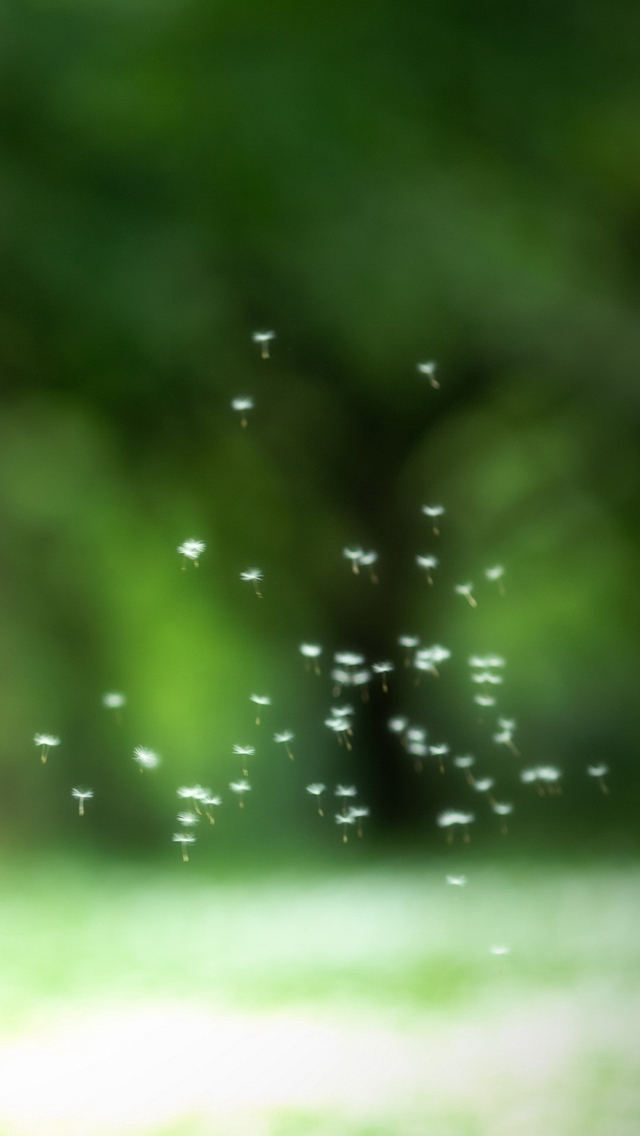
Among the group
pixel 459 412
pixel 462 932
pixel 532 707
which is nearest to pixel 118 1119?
pixel 462 932

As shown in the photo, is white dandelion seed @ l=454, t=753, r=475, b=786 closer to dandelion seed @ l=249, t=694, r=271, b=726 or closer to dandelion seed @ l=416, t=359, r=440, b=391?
dandelion seed @ l=249, t=694, r=271, b=726

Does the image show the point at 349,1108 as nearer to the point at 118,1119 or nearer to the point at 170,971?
the point at 118,1119

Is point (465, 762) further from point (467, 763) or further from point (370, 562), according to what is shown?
point (370, 562)

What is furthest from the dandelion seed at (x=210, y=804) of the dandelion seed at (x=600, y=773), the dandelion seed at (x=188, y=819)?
the dandelion seed at (x=600, y=773)

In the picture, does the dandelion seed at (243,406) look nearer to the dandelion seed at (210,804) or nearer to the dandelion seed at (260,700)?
the dandelion seed at (260,700)

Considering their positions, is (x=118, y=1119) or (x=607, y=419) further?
(x=607, y=419)
